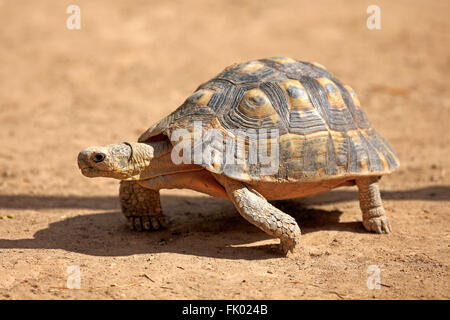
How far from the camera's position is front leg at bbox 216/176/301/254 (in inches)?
165

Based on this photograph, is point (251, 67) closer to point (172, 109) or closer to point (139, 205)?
point (139, 205)

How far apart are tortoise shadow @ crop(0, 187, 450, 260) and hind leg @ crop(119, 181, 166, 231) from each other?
0.33ft

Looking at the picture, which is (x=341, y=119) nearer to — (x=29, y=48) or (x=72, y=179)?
(x=72, y=179)

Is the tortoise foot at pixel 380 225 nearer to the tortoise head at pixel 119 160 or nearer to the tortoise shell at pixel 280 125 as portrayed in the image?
the tortoise shell at pixel 280 125

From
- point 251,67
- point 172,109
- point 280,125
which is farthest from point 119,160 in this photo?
point 172,109

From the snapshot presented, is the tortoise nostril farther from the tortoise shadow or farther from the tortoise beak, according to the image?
the tortoise shadow

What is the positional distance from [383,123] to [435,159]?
6.09 ft

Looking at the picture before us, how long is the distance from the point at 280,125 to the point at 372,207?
4.17 feet

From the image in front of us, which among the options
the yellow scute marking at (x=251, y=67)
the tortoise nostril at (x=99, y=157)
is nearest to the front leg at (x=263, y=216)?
the tortoise nostril at (x=99, y=157)

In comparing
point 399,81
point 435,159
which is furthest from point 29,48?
point 435,159

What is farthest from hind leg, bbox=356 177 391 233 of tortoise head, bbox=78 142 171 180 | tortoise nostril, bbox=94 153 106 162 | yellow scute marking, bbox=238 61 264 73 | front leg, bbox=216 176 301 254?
tortoise nostril, bbox=94 153 106 162

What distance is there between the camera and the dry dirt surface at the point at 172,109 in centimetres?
386

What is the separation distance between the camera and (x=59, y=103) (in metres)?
9.52
